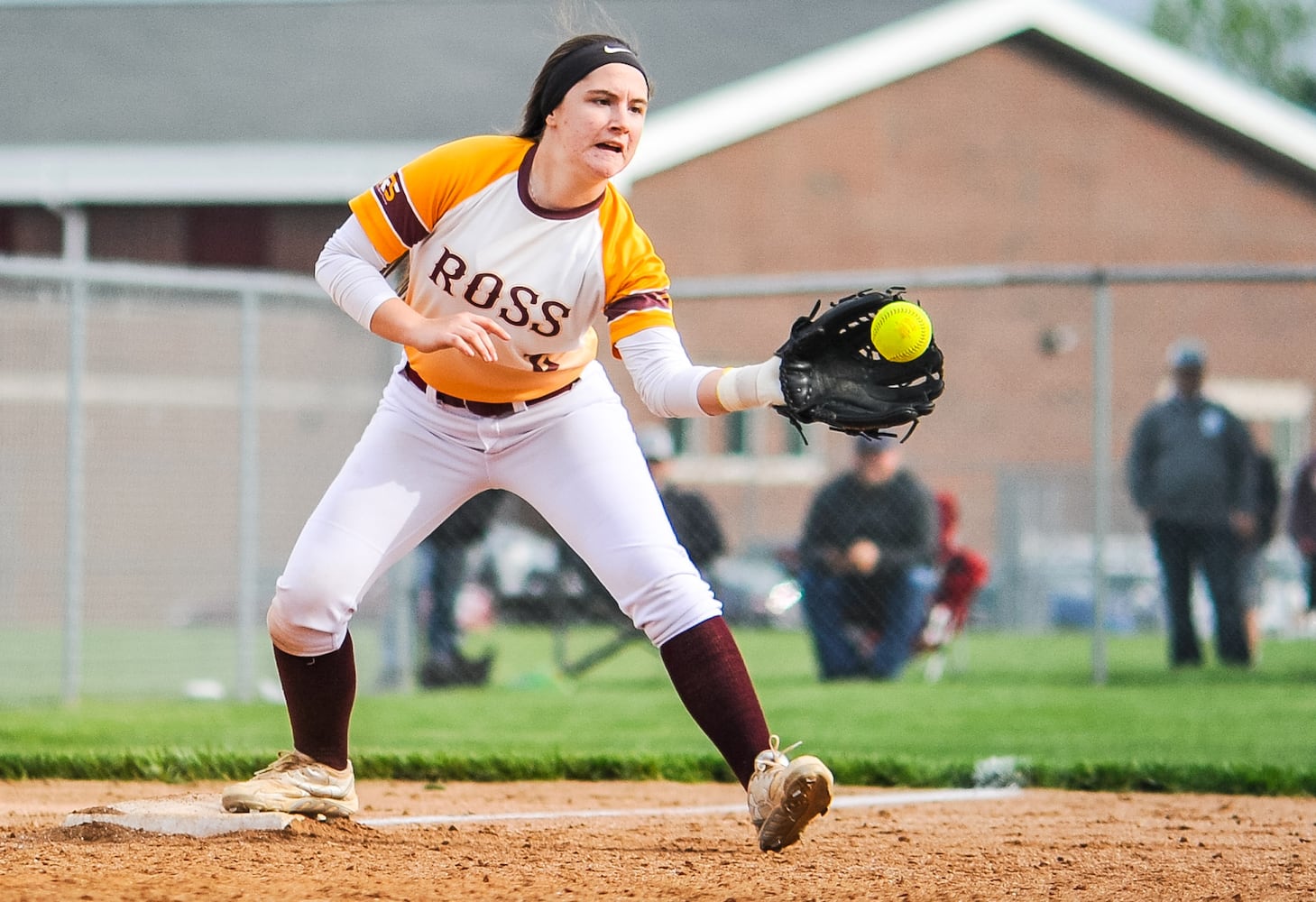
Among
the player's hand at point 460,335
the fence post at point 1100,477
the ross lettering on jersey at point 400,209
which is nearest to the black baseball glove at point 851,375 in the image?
the player's hand at point 460,335

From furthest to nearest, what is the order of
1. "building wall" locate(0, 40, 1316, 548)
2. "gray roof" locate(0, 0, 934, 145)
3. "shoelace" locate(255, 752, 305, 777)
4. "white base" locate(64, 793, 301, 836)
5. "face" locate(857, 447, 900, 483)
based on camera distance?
"gray roof" locate(0, 0, 934, 145), "building wall" locate(0, 40, 1316, 548), "face" locate(857, 447, 900, 483), "shoelace" locate(255, 752, 305, 777), "white base" locate(64, 793, 301, 836)

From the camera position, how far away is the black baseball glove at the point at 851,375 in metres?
4.05

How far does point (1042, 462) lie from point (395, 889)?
15685 millimetres

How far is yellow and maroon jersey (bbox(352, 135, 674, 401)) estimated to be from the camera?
432cm

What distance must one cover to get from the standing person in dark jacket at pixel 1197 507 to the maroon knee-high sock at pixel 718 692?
6.87 metres

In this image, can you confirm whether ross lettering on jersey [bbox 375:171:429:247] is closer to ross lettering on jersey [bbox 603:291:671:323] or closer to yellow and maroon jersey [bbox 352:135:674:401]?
yellow and maroon jersey [bbox 352:135:674:401]

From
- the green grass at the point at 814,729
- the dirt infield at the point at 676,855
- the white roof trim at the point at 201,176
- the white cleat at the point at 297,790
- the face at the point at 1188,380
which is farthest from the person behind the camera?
the white roof trim at the point at 201,176

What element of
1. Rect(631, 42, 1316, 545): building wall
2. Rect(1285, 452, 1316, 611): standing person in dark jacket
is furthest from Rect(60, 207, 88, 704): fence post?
Rect(631, 42, 1316, 545): building wall

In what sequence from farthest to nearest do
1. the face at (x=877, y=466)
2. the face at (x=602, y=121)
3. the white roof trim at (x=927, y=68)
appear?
the white roof trim at (x=927, y=68) → the face at (x=877, y=466) → the face at (x=602, y=121)

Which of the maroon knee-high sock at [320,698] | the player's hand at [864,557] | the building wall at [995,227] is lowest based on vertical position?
the maroon knee-high sock at [320,698]

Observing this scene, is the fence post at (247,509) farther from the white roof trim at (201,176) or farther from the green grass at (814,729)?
the white roof trim at (201,176)

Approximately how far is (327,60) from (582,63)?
19.3m

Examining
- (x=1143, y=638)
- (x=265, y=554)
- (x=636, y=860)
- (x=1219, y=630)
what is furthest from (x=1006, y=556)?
(x=636, y=860)

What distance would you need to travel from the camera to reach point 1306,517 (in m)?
12.3
